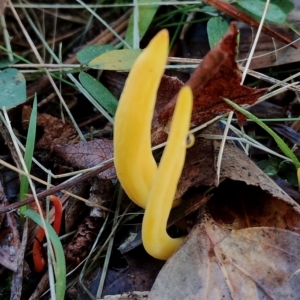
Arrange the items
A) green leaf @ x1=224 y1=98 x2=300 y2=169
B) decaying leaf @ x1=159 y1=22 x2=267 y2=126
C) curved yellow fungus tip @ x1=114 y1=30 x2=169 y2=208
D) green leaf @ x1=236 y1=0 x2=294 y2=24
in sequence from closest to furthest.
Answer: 1. curved yellow fungus tip @ x1=114 y1=30 x2=169 y2=208
2. decaying leaf @ x1=159 y1=22 x2=267 y2=126
3. green leaf @ x1=224 y1=98 x2=300 y2=169
4. green leaf @ x1=236 y1=0 x2=294 y2=24

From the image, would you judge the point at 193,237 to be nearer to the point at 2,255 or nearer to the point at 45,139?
the point at 2,255

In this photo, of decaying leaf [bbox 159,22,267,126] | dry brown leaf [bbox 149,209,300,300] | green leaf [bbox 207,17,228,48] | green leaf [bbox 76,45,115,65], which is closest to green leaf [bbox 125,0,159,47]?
green leaf [bbox 76,45,115,65]

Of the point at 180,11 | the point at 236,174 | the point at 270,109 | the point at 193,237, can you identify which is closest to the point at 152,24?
the point at 180,11

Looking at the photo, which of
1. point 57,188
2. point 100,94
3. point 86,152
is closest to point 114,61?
point 100,94

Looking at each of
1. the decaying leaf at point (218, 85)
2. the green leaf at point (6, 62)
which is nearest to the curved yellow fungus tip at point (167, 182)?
the decaying leaf at point (218, 85)

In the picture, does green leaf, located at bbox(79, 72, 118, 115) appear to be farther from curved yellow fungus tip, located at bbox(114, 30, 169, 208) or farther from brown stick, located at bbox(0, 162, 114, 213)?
curved yellow fungus tip, located at bbox(114, 30, 169, 208)
